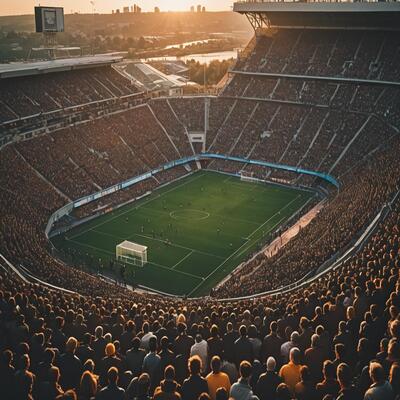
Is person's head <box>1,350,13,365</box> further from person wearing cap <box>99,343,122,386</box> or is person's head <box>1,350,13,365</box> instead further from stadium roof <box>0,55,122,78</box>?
stadium roof <box>0,55,122,78</box>

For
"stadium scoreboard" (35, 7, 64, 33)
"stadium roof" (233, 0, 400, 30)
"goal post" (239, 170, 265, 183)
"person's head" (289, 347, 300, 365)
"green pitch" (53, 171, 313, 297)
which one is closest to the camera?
"person's head" (289, 347, 300, 365)

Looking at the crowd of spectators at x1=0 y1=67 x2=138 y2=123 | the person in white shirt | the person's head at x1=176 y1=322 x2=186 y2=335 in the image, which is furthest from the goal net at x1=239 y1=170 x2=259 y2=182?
the person in white shirt

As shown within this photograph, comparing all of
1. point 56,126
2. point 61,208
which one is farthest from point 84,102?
point 61,208

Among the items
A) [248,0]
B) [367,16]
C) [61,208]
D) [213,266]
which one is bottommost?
[213,266]

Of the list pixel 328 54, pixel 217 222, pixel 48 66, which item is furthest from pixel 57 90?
pixel 328 54

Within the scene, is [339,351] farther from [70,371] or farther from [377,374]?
[70,371]

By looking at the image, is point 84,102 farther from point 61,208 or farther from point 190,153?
point 61,208

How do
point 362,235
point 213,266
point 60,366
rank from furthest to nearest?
point 213,266 < point 362,235 < point 60,366
